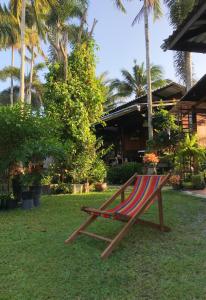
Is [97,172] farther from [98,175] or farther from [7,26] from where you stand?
[7,26]

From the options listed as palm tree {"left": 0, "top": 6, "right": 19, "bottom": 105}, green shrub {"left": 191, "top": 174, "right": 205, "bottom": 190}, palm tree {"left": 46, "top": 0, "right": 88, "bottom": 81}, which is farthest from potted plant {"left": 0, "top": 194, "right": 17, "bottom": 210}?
palm tree {"left": 0, "top": 6, "right": 19, "bottom": 105}

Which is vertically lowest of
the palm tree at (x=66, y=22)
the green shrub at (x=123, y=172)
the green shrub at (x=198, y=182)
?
the green shrub at (x=198, y=182)

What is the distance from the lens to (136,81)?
34.9 metres

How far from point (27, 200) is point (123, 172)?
730 cm

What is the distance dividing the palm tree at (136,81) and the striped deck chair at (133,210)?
28.9 m

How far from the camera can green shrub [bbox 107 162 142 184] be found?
15.0 metres

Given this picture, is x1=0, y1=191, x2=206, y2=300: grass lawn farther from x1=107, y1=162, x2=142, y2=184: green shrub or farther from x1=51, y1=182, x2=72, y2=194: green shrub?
x1=107, y1=162, x2=142, y2=184: green shrub

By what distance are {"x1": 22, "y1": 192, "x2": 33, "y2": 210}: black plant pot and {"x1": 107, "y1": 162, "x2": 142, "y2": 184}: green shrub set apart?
279 inches

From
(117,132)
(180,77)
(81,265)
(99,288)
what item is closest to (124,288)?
(99,288)

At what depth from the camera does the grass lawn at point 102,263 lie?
10.8 feet

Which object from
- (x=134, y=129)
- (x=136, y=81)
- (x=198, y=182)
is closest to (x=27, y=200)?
(x=198, y=182)

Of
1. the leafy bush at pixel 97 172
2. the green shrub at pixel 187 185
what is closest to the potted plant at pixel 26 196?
the leafy bush at pixel 97 172

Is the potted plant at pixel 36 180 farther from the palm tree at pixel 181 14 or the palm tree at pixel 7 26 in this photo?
the palm tree at pixel 7 26

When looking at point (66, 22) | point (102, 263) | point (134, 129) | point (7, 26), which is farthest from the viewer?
point (7, 26)
